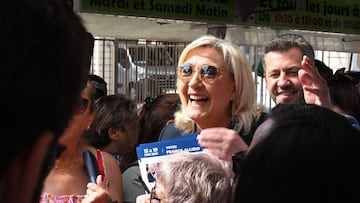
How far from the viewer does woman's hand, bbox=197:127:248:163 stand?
2314mm

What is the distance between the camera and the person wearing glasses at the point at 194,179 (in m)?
2.35

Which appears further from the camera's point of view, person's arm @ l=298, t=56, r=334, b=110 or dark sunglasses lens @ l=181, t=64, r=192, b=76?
dark sunglasses lens @ l=181, t=64, r=192, b=76

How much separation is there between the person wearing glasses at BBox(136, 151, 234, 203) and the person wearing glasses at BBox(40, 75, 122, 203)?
0.41m

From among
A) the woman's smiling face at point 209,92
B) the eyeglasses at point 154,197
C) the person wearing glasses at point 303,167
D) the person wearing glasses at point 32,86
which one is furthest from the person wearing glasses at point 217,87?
the person wearing glasses at point 32,86

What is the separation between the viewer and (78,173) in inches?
120

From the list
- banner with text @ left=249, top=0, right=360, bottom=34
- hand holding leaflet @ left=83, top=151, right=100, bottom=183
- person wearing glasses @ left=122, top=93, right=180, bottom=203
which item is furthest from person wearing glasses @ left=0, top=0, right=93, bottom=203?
banner with text @ left=249, top=0, right=360, bottom=34

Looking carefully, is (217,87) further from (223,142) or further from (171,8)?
(171,8)

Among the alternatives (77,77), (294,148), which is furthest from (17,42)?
(294,148)

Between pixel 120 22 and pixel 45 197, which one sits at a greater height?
pixel 120 22

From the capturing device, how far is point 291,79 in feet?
11.4

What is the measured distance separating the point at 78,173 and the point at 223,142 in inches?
38.3

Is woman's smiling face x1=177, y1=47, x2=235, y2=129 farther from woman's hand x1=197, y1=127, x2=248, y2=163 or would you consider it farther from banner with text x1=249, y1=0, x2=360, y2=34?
banner with text x1=249, y1=0, x2=360, y2=34

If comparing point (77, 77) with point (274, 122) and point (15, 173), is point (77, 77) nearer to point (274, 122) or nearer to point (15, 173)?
point (15, 173)

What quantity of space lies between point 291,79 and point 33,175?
2.65 metres
